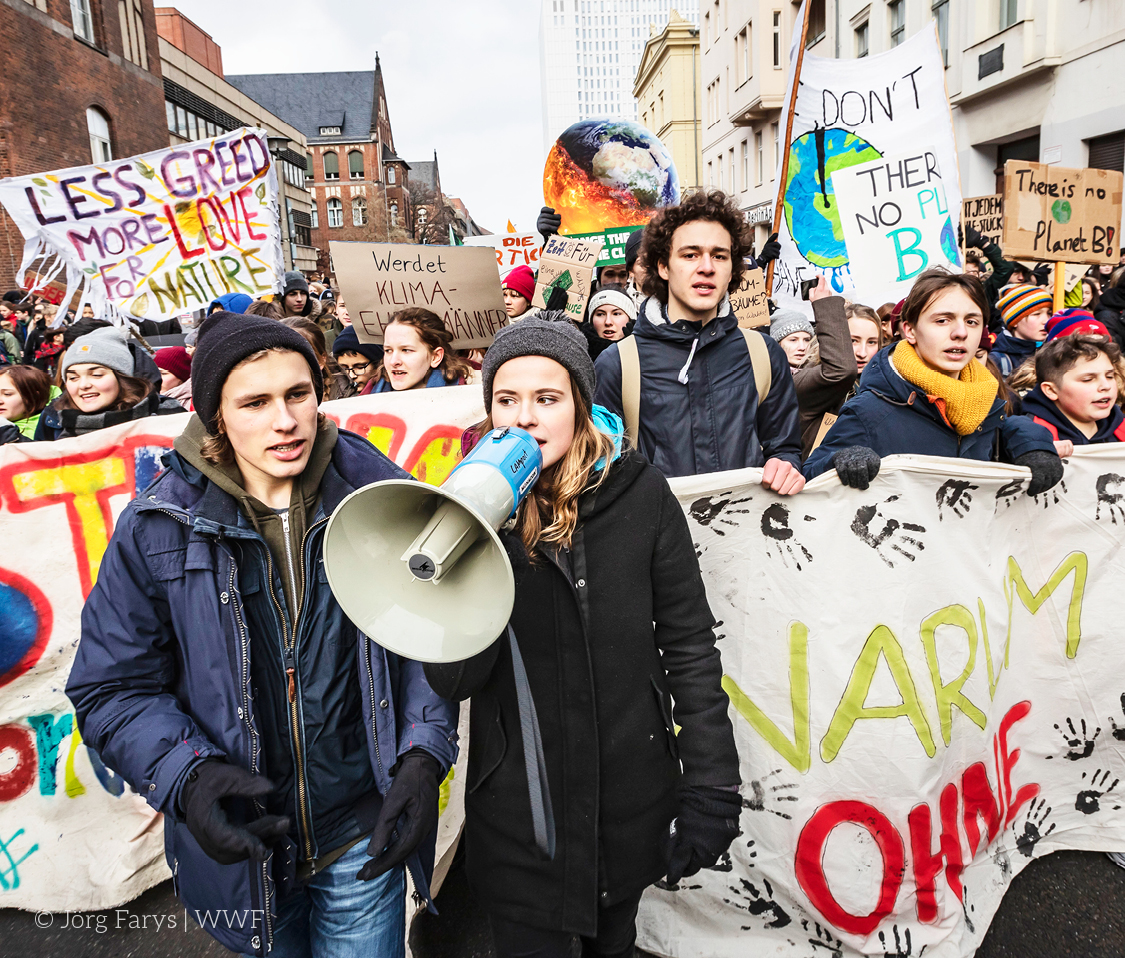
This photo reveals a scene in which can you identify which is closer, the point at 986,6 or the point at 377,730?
the point at 377,730

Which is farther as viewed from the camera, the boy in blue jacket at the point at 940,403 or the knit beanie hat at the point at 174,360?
the knit beanie hat at the point at 174,360

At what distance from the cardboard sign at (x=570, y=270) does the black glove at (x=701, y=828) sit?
3.67 m

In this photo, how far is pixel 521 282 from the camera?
581 cm

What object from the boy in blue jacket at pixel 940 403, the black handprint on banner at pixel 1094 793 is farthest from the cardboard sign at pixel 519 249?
the black handprint on banner at pixel 1094 793

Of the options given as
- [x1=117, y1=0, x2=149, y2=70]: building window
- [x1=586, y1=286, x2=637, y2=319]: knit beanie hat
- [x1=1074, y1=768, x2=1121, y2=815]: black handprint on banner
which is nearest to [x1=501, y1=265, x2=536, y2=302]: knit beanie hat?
[x1=586, y1=286, x2=637, y2=319]: knit beanie hat

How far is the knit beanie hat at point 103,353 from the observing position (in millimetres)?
3418

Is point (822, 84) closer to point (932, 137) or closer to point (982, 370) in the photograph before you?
point (932, 137)

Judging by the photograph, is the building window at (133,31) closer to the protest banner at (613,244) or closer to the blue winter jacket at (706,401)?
the protest banner at (613,244)

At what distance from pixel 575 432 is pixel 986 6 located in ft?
55.7

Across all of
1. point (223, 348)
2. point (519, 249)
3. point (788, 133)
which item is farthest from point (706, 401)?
point (519, 249)

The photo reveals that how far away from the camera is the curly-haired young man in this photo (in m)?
2.50

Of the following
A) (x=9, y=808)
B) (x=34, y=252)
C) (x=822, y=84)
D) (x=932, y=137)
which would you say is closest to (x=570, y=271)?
(x=822, y=84)

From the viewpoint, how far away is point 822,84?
4.23m

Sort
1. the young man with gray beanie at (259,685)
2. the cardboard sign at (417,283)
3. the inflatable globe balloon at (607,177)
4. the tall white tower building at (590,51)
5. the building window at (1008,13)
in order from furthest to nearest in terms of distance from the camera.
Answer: the tall white tower building at (590,51) → the building window at (1008,13) → the inflatable globe balloon at (607,177) → the cardboard sign at (417,283) → the young man with gray beanie at (259,685)
